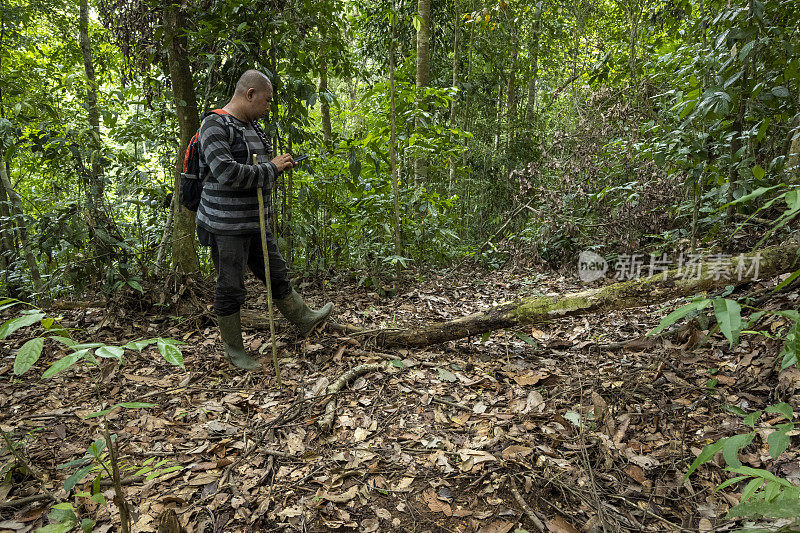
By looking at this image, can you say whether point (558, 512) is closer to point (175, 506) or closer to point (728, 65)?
point (175, 506)

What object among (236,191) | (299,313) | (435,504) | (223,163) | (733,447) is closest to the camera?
(733,447)

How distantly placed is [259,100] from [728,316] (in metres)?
3.30

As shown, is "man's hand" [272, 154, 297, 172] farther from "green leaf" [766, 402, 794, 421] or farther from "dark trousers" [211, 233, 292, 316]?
"green leaf" [766, 402, 794, 421]

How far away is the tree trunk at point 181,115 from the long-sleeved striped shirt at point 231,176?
4.78ft

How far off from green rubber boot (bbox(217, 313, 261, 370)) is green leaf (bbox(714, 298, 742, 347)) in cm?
333

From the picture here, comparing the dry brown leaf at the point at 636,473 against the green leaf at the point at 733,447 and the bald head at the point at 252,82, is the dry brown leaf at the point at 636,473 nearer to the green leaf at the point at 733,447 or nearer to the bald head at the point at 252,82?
the green leaf at the point at 733,447

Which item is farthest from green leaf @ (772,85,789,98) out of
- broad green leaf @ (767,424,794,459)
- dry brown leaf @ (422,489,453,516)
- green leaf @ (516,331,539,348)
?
dry brown leaf @ (422,489,453,516)

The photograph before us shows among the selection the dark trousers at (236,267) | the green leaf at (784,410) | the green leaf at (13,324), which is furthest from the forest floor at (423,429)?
the green leaf at (13,324)

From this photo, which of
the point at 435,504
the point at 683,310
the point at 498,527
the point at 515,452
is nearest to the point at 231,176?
the point at 435,504

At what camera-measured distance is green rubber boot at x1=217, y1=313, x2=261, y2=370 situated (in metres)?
3.80

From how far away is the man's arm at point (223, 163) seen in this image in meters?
3.31

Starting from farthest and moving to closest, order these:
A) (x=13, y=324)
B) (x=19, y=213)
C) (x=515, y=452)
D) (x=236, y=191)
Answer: (x=19, y=213), (x=236, y=191), (x=515, y=452), (x=13, y=324)

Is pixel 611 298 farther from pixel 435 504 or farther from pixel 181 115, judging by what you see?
pixel 181 115

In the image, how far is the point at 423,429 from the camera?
9.66 feet
